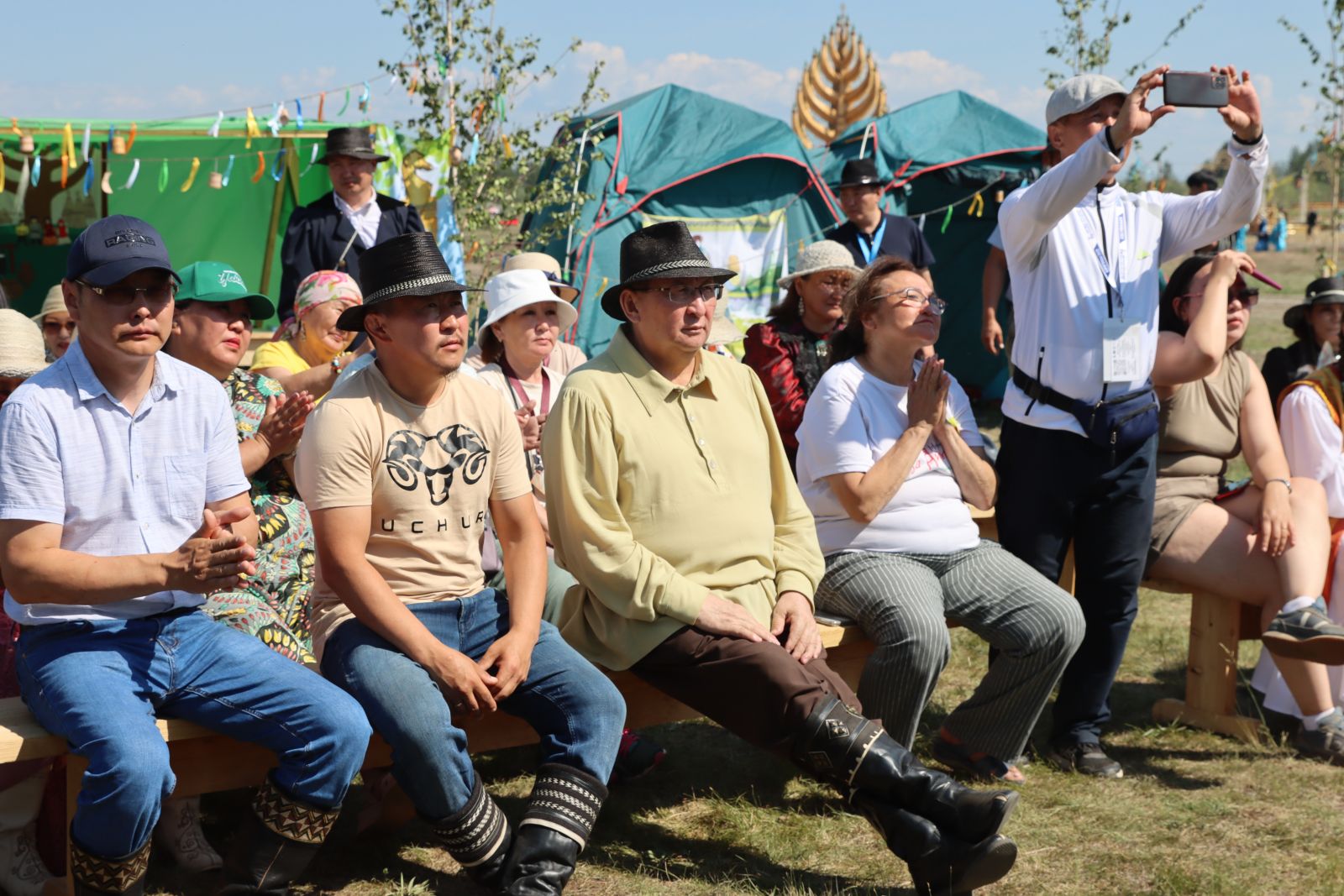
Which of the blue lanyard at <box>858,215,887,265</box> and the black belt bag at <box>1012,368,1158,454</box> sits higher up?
the blue lanyard at <box>858,215,887,265</box>

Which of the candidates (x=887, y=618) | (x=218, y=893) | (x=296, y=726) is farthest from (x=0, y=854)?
(x=887, y=618)

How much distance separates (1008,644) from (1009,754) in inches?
14.3

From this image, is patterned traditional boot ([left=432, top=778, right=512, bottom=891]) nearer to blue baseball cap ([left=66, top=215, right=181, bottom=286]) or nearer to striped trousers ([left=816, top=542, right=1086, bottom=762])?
striped trousers ([left=816, top=542, right=1086, bottom=762])

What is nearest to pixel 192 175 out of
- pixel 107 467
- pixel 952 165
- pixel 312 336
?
pixel 952 165

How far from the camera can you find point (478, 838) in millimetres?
2943

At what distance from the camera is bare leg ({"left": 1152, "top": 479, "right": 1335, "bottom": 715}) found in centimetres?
427

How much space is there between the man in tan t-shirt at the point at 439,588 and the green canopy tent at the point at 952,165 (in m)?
7.31

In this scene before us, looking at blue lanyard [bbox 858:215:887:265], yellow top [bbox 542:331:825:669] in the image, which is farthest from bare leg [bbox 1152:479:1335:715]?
blue lanyard [bbox 858:215:887:265]

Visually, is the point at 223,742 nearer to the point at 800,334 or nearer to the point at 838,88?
the point at 800,334

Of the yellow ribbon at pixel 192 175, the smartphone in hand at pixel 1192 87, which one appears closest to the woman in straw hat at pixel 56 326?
the smartphone in hand at pixel 1192 87

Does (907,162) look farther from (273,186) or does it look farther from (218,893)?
(218,893)

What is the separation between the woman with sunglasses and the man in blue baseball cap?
9.42 ft

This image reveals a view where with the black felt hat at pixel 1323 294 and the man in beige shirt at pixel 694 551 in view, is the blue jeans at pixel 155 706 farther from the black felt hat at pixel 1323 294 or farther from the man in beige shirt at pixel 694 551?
the black felt hat at pixel 1323 294

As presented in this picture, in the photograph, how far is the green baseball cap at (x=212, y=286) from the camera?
11.5 ft
